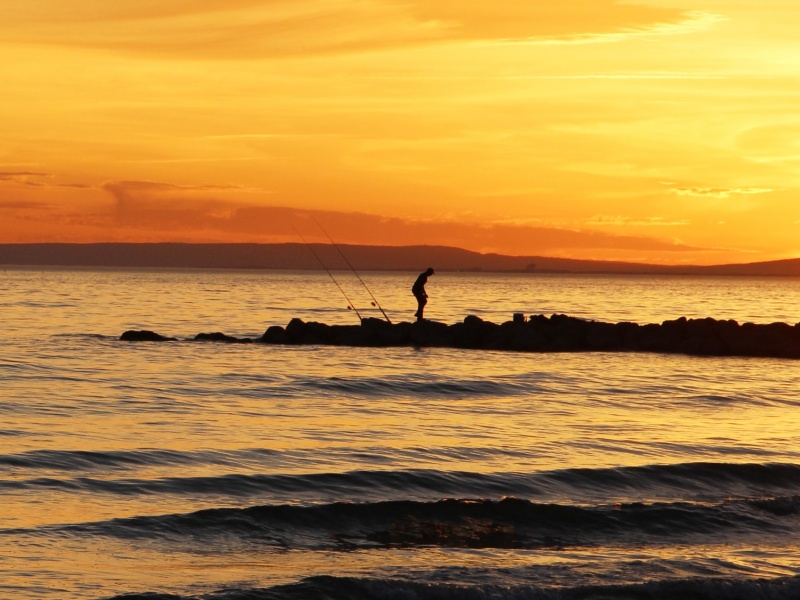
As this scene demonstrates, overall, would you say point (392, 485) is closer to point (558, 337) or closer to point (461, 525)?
point (461, 525)

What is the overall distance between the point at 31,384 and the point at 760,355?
1937 cm

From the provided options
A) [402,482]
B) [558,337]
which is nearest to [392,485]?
[402,482]

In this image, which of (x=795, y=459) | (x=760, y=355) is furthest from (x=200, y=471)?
(x=760, y=355)

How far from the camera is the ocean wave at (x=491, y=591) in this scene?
7.71 m

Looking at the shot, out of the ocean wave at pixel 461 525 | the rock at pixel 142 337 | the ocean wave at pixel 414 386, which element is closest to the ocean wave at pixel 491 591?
the ocean wave at pixel 461 525

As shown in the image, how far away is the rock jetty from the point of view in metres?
29.1

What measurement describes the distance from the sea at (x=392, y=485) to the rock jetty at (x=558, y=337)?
706cm

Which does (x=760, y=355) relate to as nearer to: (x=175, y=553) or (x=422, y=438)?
(x=422, y=438)

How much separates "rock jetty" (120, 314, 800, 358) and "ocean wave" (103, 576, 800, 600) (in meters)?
21.0

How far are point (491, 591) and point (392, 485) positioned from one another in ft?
12.4

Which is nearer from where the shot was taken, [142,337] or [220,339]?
[142,337]

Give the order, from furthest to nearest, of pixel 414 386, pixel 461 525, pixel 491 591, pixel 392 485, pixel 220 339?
pixel 220 339
pixel 414 386
pixel 392 485
pixel 461 525
pixel 491 591

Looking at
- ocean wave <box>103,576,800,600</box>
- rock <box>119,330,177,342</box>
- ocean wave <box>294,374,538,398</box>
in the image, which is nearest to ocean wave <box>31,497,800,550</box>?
ocean wave <box>103,576,800,600</box>

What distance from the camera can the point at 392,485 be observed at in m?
11.5
